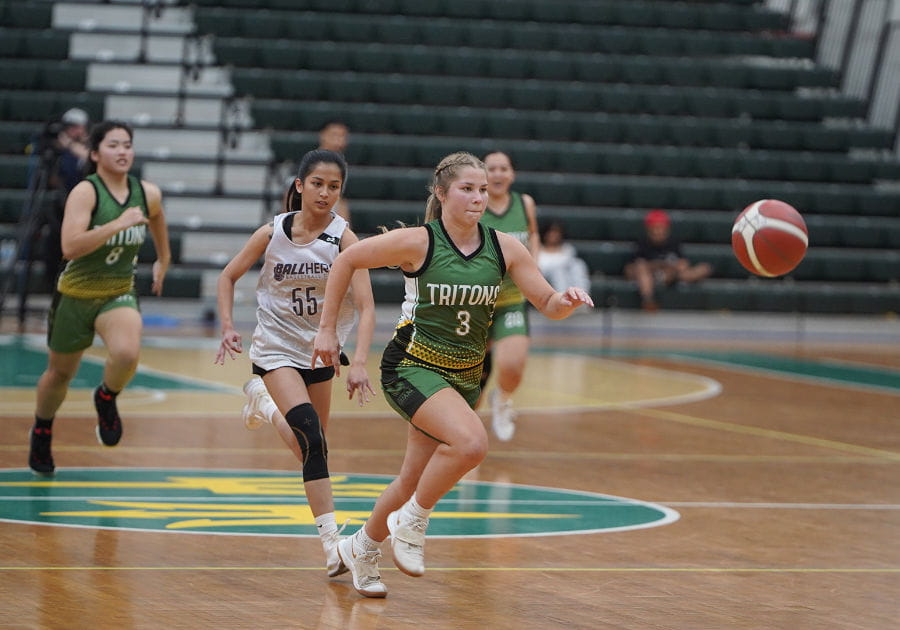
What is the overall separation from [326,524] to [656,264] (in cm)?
1293

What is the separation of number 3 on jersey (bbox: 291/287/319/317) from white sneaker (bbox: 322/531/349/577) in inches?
36.8

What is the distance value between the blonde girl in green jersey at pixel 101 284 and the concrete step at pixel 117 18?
503 inches

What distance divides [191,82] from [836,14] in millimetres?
9594

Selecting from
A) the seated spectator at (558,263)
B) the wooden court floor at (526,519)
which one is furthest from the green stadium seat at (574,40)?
the wooden court floor at (526,519)

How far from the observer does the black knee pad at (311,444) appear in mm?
5367

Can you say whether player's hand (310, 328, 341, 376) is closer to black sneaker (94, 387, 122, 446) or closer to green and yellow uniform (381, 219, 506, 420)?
green and yellow uniform (381, 219, 506, 420)

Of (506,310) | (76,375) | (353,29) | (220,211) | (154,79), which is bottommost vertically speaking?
(76,375)

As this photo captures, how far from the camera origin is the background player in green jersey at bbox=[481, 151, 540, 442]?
8406mm

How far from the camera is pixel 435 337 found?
5.23 meters

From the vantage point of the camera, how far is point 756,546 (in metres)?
6.15

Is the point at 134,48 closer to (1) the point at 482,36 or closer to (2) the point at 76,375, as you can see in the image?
(1) the point at 482,36

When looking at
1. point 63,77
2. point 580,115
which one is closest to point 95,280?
point 63,77

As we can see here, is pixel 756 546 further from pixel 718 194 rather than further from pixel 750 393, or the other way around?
pixel 718 194

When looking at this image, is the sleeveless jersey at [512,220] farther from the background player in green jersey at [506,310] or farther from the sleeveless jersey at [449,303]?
the sleeveless jersey at [449,303]
